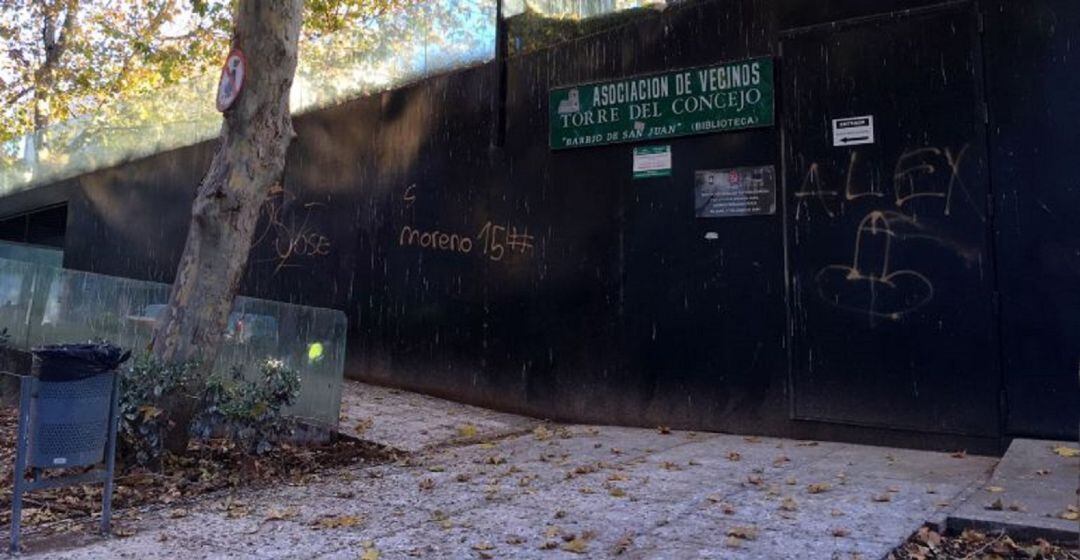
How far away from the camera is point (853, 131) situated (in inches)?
293

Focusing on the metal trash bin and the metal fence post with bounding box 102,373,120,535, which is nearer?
the metal trash bin

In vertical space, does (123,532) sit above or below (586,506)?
below

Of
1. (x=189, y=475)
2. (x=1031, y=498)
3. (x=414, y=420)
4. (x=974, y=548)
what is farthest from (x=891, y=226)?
(x=189, y=475)

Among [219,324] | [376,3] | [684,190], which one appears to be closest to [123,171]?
[376,3]

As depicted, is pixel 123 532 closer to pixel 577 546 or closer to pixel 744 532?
pixel 577 546

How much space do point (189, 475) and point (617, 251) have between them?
4.63 meters

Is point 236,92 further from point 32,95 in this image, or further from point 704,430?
point 32,95

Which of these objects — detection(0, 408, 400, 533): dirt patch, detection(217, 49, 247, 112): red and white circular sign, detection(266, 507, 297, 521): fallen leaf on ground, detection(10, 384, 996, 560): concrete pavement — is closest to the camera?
detection(10, 384, 996, 560): concrete pavement

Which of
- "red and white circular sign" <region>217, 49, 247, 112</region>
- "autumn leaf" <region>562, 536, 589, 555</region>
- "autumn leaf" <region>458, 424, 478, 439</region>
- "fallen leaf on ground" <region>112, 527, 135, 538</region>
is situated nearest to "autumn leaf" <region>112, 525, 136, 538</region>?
"fallen leaf on ground" <region>112, 527, 135, 538</region>

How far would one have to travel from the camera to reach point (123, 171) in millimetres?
13758

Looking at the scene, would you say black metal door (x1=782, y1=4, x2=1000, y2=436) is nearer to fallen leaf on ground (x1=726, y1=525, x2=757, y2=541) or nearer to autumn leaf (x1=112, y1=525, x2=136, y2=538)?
fallen leaf on ground (x1=726, y1=525, x2=757, y2=541)

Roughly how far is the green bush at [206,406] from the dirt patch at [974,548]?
464cm

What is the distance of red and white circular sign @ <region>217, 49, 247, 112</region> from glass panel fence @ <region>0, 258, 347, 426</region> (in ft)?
6.11

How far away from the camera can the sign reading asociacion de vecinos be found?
7.93 m
